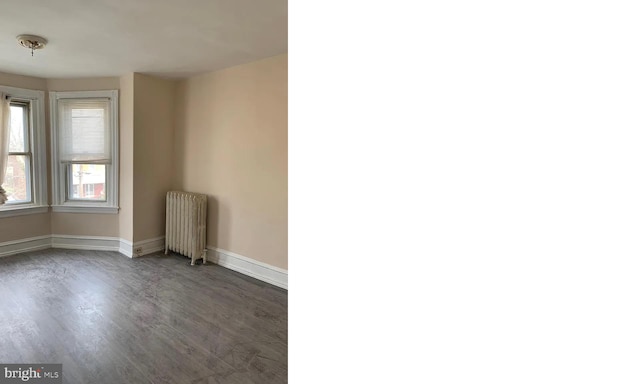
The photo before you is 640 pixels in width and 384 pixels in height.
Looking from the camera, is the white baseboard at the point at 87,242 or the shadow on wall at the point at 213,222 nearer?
the shadow on wall at the point at 213,222

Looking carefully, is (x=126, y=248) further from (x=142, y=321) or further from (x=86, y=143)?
(x=142, y=321)

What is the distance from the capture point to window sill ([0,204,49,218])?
4223 millimetres

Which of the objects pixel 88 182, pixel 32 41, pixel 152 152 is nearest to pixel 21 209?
pixel 88 182

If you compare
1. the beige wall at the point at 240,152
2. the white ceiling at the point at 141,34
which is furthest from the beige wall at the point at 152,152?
the white ceiling at the point at 141,34

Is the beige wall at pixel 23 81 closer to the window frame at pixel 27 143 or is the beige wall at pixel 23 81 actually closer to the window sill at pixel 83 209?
the window frame at pixel 27 143

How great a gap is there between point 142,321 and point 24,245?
304 centimetres

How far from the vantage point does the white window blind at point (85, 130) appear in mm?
4441

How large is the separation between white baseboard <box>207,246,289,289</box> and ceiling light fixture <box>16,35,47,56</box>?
2.65 m

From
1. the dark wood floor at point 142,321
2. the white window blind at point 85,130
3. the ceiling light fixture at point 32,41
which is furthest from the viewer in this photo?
the white window blind at point 85,130

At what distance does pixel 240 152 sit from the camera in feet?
12.7

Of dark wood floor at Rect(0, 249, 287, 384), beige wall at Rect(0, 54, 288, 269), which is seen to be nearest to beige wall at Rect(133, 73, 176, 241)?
beige wall at Rect(0, 54, 288, 269)

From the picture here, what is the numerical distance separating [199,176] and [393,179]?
14.1ft

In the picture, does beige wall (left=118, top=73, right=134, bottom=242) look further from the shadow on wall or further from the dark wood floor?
the shadow on wall

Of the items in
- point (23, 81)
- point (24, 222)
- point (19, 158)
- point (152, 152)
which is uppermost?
point (23, 81)
